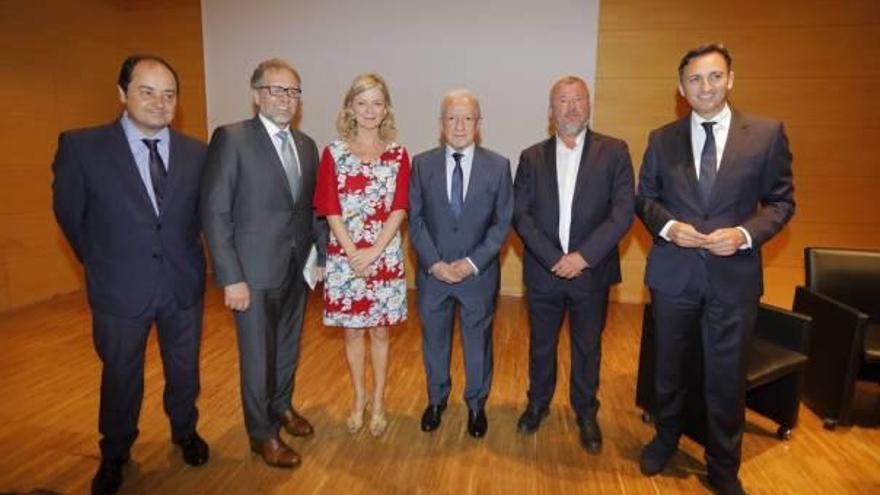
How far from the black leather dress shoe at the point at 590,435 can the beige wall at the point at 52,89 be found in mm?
5174

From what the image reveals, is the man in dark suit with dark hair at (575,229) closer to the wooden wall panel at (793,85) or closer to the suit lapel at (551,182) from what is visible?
the suit lapel at (551,182)

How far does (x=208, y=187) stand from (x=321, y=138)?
12.1 ft

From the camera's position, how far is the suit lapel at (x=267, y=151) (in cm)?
244

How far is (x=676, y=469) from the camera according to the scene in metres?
2.67

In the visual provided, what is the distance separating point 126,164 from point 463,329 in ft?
5.66

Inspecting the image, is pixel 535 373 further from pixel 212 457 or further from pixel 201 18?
pixel 201 18

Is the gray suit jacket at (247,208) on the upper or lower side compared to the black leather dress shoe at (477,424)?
upper

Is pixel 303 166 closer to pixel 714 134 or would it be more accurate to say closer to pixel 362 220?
pixel 362 220

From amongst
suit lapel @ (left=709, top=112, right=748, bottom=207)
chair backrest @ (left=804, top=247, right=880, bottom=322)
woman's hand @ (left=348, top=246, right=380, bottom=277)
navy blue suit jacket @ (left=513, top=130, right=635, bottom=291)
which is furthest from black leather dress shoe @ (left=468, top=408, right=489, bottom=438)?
chair backrest @ (left=804, top=247, right=880, bottom=322)

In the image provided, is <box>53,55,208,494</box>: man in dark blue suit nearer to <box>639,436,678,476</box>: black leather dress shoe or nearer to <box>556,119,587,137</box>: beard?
<box>556,119,587,137</box>: beard

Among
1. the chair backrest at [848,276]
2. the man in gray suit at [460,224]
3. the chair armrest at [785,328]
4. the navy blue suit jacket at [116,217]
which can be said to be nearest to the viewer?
the navy blue suit jacket at [116,217]

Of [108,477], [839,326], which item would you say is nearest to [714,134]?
[839,326]

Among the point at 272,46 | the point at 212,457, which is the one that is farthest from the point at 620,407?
the point at 272,46

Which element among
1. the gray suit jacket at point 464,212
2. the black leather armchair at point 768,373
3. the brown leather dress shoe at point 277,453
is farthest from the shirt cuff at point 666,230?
the brown leather dress shoe at point 277,453
